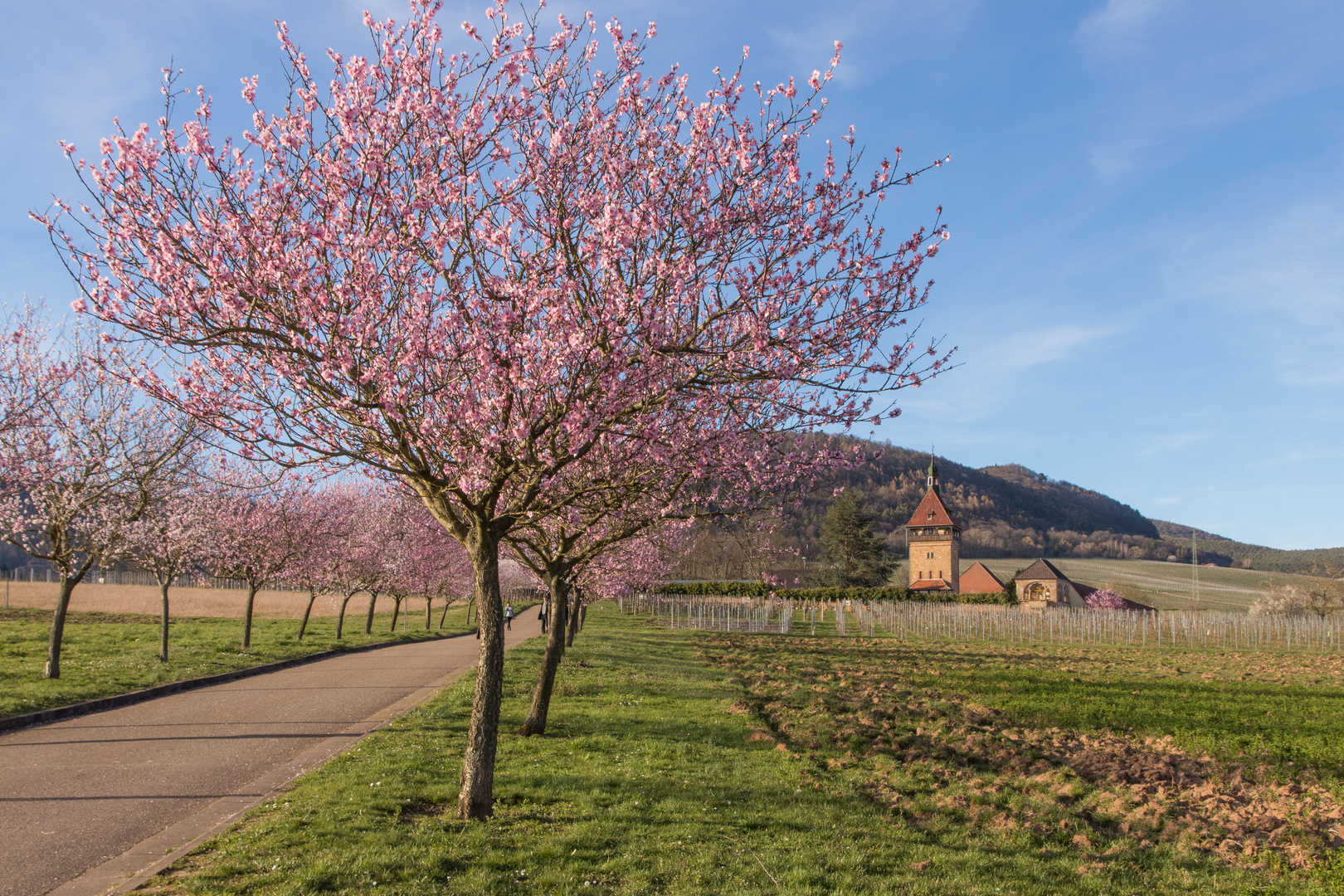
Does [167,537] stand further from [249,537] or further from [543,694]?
[543,694]

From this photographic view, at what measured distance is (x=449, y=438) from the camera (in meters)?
7.20

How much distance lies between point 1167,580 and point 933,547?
226 ft

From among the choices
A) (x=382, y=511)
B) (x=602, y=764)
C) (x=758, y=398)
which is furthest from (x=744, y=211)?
(x=382, y=511)

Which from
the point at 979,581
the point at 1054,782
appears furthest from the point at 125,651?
the point at 979,581

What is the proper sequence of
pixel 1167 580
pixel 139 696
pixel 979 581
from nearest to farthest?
1. pixel 139 696
2. pixel 979 581
3. pixel 1167 580

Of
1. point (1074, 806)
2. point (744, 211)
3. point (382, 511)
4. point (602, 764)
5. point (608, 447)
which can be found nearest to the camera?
point (744, 211)

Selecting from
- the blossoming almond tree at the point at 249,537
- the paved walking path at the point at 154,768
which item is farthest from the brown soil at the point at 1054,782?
the blossoming almond tree at the point at 249,537

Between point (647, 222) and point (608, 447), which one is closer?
point (647, 222)

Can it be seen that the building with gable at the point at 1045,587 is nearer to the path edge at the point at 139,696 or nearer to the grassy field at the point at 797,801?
the grassy field at the point at 797,801

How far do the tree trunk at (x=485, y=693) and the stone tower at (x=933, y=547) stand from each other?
3631 inches

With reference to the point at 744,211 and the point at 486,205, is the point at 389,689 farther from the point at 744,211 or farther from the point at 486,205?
the point at 744,211

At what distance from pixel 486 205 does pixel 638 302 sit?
1906 mm

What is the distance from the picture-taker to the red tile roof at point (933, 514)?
9762 centimetres

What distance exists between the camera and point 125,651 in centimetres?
2081
